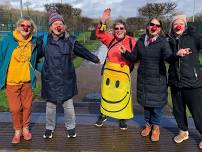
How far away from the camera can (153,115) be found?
218 inches

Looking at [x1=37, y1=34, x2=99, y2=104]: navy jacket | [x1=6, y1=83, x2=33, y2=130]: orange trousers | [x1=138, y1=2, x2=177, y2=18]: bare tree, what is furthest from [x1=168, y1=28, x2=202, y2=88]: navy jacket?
[x1=138, y1=2, x2=177, y2=18]: bare tree

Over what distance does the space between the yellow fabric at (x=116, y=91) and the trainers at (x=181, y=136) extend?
0.79 meters

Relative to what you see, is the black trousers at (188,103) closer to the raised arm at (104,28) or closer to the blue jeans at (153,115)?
the blue jeans at (153,115)

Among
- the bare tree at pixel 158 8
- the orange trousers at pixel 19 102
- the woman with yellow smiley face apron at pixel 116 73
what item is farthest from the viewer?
the bare tree at pixel 158 8

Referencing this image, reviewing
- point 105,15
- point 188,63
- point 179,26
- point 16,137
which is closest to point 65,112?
point 16,137

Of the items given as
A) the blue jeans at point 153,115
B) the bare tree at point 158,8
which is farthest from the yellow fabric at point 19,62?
the bare tree at point 158,8

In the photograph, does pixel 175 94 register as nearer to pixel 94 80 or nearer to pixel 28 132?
pixel 28 132

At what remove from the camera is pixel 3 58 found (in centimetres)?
520

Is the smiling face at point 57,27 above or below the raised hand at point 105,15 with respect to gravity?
below

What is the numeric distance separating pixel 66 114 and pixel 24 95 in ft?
2.13

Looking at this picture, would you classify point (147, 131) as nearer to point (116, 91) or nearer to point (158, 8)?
point (116, 91)

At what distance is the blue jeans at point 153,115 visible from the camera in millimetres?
5449

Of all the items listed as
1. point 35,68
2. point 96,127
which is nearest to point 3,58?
point 35,68

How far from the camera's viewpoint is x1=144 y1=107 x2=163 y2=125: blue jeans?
5.45 meters
